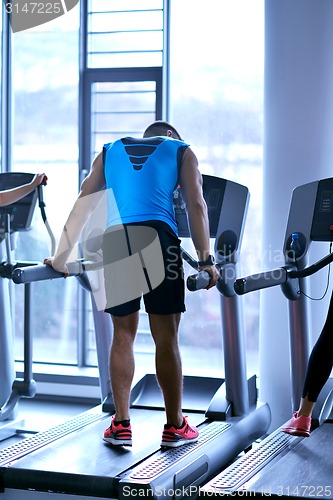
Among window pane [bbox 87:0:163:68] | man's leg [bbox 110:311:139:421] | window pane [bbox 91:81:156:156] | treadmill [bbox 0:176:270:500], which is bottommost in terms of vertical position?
treadmill [bbox 0:176:270:500]

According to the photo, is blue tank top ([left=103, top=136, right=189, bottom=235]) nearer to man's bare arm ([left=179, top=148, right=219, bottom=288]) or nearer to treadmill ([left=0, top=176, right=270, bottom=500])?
man's bare arm ([left=179, top=148, right=219, bottom=288])

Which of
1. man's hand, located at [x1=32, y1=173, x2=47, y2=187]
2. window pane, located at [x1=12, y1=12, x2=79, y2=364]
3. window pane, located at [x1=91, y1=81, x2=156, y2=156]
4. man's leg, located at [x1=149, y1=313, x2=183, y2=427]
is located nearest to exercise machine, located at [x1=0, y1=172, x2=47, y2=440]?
man's hand, located at [x1=32, y1=173, x2=47, y2=187]

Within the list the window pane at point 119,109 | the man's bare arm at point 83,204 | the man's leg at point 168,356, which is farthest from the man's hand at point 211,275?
the window pane at point 119,109

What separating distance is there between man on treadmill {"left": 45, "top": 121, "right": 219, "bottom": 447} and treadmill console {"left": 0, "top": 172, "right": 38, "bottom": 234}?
881mm

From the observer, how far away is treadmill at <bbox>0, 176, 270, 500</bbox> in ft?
11.0

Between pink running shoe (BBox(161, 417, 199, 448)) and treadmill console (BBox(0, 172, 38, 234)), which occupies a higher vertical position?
treadmill console (BBox(0, 172, 38, 234))

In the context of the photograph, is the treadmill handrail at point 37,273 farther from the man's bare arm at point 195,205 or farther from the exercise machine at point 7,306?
the man's bare arm at point 195,205

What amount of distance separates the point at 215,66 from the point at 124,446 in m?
2.90

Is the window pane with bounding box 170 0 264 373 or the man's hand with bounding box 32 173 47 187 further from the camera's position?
the window pane with bounding box 170 0 264 373

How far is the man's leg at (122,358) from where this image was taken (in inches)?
148

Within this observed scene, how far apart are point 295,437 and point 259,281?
2.73 feet

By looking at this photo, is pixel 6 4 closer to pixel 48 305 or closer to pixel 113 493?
pixel 48 305

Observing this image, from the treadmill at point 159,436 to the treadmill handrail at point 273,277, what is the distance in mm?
417

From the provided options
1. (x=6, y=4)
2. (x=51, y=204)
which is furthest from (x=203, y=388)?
(x=6, y=4)
